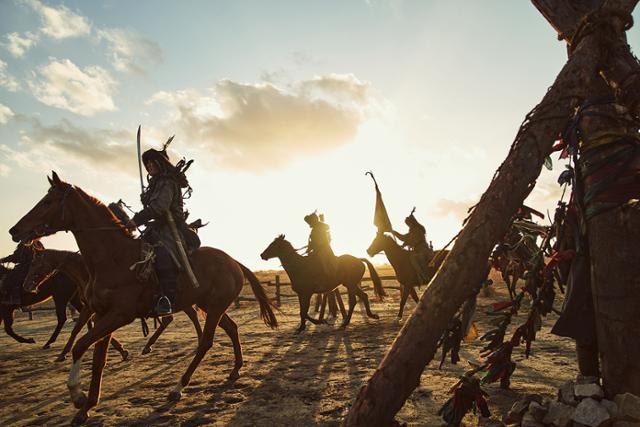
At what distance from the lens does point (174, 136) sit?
243 inches

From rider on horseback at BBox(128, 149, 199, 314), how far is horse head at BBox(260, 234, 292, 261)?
530 centimetres

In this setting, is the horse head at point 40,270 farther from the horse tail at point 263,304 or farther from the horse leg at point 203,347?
the horse leg at point 203,347

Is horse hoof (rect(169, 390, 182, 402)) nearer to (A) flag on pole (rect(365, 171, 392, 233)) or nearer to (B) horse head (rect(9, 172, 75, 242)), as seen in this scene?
(B) horse head (rect(9, 172, 75, 242))

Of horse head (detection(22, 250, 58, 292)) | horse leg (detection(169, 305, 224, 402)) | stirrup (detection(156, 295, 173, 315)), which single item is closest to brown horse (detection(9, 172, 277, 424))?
horse leg (detection(169, 305, 224, 402))

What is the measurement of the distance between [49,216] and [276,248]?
704 centimetres

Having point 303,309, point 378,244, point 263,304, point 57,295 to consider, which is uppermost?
point 378,244

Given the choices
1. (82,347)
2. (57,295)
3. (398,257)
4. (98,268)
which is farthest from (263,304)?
(57,295)

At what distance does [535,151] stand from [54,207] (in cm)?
537

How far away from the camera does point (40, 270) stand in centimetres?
806

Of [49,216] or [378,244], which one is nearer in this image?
[49,216]

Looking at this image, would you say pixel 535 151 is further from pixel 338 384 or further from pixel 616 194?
pixel 338 384

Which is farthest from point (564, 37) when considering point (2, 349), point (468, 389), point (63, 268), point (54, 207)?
point (2, 349)

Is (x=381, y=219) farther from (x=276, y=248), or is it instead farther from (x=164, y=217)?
(x=164, y=217)

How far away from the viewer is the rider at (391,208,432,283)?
11812 millimetres
